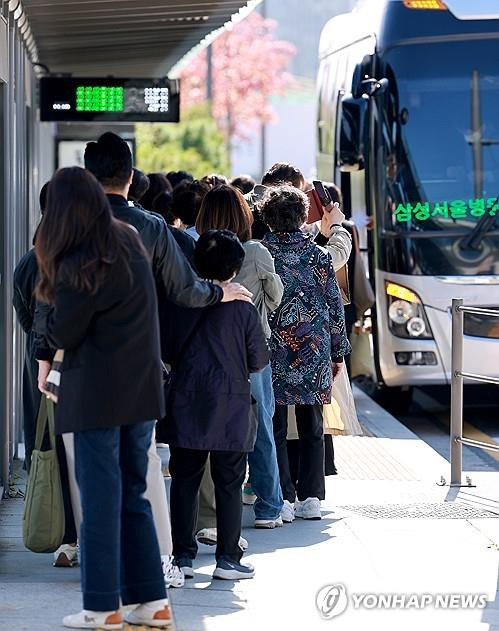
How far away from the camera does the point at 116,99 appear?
1352 centimetres

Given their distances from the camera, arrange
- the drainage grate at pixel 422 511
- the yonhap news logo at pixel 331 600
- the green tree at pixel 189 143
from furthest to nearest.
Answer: the green tree at pixel 189 143 < the drainage grate at pixel 422 511 < the yonhap news logo at pixel 331 600

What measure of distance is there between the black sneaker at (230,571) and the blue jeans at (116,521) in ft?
3.00

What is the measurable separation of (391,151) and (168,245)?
233 inches

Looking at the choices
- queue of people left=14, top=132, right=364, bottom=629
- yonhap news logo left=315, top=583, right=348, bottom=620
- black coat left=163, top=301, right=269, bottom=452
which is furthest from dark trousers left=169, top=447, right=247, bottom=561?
yonhap news logo left=315, top=583, right=348, bottom=620

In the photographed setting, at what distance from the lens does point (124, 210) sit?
6.17 meters

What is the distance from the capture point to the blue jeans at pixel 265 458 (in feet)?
24.7

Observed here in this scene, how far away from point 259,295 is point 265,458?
2.79 feet

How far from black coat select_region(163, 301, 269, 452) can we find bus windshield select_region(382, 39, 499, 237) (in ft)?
18.5

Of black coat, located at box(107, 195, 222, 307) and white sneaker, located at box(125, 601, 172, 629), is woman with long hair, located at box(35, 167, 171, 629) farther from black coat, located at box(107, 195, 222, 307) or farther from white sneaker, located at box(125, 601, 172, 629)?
black coat, located at box(107, 195, 222, 307)

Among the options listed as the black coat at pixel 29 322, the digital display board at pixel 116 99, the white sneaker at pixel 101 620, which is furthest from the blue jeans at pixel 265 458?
the digital display board at pixel 116 99

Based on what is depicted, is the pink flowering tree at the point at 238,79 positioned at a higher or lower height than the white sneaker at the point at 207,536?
higher

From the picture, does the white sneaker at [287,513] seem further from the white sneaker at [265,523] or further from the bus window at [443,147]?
the bus window at [443,147]

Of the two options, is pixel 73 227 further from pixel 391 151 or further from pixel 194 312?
pixel 391 151

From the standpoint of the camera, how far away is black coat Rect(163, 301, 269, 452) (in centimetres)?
636
